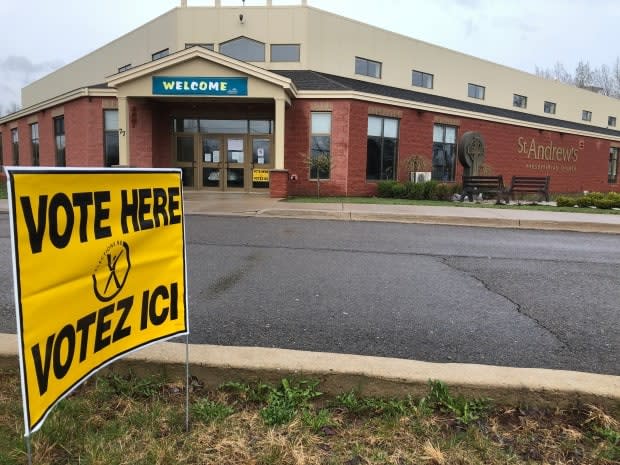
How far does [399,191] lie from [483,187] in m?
3.30

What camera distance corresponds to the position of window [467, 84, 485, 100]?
3172cm

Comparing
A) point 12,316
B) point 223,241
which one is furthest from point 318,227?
Result: point 12,316

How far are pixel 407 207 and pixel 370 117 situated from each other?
290 inches

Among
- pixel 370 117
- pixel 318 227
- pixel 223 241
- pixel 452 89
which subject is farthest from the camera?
pixel 452 89

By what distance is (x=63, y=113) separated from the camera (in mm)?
23391

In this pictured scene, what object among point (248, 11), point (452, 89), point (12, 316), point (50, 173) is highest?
point (248, 11)

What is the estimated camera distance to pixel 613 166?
3503cm

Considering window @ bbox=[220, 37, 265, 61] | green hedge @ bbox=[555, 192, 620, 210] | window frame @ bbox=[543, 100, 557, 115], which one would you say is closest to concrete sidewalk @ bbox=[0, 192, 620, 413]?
green hedge @ bbox=[555, 192, 620, 210]

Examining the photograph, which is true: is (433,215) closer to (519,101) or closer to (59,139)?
(59,139)

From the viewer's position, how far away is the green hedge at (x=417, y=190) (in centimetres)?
1974

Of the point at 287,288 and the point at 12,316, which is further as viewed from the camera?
the point at 287,288

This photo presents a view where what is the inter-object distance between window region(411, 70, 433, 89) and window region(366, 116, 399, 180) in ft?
25.6

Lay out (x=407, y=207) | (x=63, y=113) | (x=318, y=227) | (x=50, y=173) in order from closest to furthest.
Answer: (x=50, y=173), (x=318, y=227), (x=407, y=207), (x=63, y=113)

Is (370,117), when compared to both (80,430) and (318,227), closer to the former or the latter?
(318,227)
